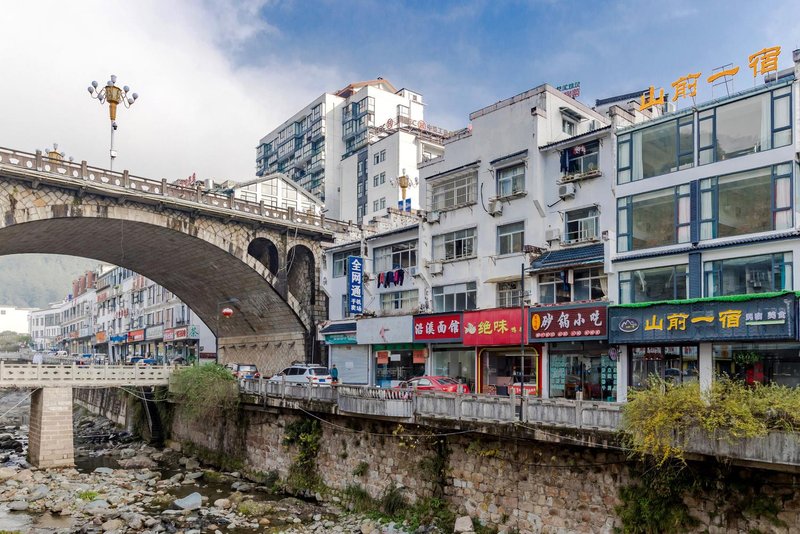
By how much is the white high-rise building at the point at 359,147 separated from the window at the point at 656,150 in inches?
1584

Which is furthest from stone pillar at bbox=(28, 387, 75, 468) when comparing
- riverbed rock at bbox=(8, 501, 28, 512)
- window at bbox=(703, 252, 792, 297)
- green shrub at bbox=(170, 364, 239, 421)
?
window at bbox=(703, 252, 792, 297)

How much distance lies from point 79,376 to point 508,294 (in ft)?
79.9

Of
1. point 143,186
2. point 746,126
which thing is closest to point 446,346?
point 746,126

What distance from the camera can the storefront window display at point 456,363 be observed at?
34938mm

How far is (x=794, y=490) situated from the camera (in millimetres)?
14859

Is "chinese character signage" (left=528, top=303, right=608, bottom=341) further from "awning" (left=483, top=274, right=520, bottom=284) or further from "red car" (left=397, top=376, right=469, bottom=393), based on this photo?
"red car" (left=397, top=376, right=469, bottom=393)

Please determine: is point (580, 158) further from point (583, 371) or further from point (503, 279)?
point (583, 371)

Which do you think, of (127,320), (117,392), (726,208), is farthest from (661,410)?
(127,320)

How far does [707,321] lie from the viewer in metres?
23.9

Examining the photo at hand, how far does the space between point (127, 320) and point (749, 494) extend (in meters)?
88.4

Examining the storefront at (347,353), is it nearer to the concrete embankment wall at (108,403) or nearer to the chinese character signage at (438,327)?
the chinese character signage at (438,327)

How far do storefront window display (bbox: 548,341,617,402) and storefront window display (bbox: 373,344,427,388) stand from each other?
8.95 meters

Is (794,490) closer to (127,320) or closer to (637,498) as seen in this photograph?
(637,498)

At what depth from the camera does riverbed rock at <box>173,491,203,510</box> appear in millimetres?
27578
